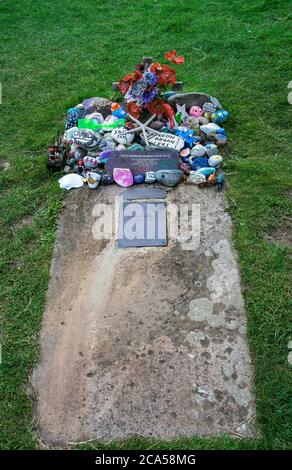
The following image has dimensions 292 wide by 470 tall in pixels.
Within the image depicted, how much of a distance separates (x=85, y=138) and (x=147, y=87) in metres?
0.91

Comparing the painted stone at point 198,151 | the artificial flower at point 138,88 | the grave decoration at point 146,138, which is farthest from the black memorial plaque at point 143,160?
the artificial flower at point 138,88

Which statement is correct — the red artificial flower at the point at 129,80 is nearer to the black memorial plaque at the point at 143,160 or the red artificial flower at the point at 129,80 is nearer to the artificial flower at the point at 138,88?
the artificial flower at the point at 138,88

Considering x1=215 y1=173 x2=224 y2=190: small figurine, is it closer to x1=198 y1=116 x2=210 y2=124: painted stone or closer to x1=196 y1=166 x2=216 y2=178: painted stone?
x1=196 y1=166 x2=216 y2=178: painted stone

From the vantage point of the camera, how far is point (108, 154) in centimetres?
543

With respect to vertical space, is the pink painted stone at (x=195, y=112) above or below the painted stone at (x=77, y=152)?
above

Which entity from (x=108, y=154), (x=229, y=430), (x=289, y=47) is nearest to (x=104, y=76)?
Answer: (x=108, y=154)

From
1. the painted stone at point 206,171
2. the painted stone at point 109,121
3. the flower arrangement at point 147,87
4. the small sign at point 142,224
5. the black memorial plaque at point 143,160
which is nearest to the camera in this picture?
the small sign at point 142,224

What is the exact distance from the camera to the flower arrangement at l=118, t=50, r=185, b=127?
5.36 meters

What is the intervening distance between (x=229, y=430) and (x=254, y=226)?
1986mm

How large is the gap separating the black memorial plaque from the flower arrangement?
0.61 m

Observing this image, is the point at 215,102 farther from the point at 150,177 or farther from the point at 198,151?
the point at 150,177

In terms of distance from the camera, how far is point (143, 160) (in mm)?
5254

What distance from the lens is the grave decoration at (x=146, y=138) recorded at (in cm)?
521

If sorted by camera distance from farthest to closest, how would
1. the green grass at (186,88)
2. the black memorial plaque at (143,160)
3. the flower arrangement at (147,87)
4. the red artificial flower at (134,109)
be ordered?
1. the red artificial flower at (134,109)
2. the flower arrangement at (147,87)
3. the black memorial plaque at (143,160)
4. the green grass at (186,88)
